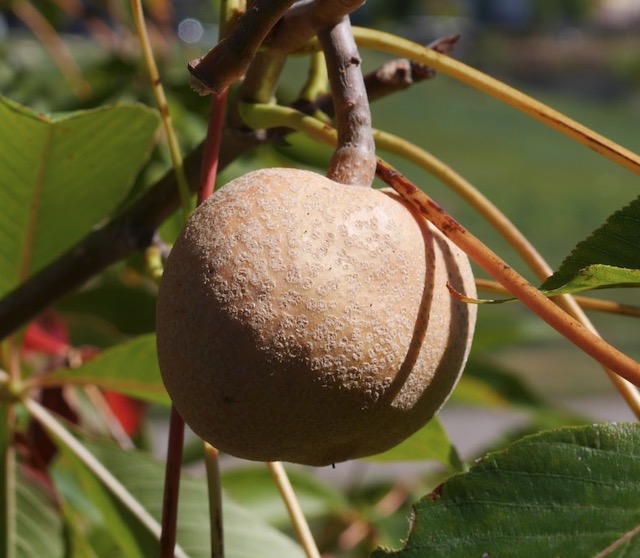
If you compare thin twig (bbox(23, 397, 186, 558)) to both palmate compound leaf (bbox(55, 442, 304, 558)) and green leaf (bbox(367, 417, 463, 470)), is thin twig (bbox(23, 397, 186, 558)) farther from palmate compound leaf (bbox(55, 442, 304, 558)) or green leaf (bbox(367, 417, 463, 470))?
green leaf (bbox(367, 417, 463, 470))

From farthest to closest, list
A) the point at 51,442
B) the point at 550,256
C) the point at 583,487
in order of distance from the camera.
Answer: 1. the point at 550,256
2. the point at 51,442
3. the point at 583,487

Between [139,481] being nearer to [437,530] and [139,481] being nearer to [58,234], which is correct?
[58,234]

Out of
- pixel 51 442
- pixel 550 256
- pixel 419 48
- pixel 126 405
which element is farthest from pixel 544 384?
pixel 419 48

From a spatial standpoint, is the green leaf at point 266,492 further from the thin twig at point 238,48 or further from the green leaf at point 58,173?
the thin twig at point 238,48

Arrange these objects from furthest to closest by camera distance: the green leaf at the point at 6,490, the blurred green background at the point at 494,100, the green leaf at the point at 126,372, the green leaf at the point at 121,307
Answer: the blurred green background at the point at 494,100, the green leaf at the point at 121,307, the green leaf at the point at 6,490, the green leaf at the point at 126,372

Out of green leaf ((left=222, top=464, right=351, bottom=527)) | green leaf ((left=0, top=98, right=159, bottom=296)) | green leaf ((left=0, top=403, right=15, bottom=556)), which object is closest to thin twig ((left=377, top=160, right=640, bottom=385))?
green leaf ((left=0, top=98, right=159, bottom=296))

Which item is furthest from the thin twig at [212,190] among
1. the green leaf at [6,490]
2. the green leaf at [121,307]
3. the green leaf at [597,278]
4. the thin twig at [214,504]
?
the green leaf at [121,307]
